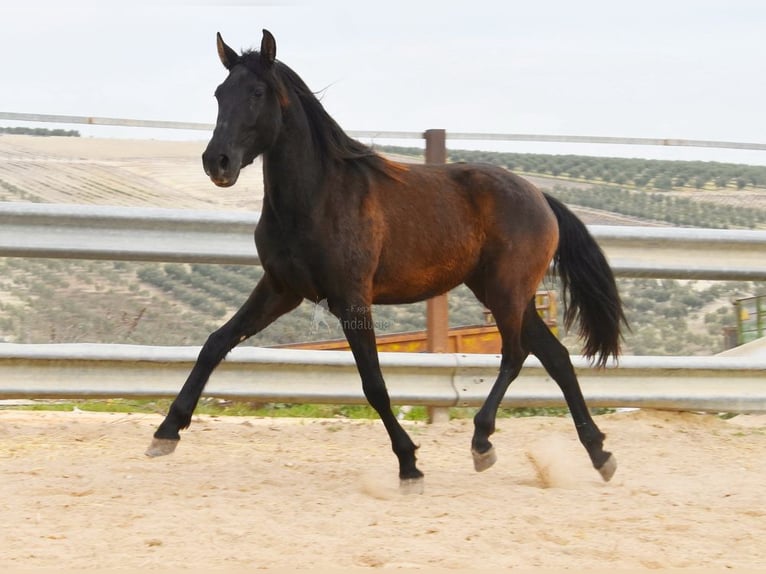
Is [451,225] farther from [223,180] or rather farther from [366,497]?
[366,497]

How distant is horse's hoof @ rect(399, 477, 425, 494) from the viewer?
5004 mm

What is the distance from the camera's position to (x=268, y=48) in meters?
5.01

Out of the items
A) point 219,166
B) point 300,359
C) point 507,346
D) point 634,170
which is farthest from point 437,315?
point 219,166

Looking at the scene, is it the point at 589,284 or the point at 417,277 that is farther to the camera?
the point at 589,284

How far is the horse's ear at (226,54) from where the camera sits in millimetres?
5090

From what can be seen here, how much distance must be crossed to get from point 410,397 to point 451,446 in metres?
0.40

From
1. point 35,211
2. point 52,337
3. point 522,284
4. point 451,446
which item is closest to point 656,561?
point 522,284

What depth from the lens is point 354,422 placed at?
671 cm

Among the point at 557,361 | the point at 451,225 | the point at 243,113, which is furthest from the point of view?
the point at 557,361

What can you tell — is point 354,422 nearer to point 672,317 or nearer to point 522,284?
point 522,284

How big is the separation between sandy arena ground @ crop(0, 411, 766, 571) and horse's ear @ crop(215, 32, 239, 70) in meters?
2.00

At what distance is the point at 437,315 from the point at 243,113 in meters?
2.38

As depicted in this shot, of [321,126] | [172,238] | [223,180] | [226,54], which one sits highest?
[226,54]

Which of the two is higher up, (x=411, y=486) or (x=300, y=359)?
(x=300, y=359)
